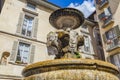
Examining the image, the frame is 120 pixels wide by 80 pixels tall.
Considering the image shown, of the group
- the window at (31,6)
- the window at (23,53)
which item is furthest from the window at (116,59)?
the window at (31,6)

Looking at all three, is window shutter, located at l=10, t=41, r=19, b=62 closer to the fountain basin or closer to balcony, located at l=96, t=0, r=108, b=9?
the fountain basin

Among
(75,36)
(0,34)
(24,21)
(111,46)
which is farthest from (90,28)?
(75,36)

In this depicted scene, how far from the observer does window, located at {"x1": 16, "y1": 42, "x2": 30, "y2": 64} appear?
12.9m

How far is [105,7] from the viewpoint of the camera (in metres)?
19.2

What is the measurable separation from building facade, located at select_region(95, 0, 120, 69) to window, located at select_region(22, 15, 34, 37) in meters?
8.93

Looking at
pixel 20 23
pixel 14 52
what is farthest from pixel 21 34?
pixel 14 52

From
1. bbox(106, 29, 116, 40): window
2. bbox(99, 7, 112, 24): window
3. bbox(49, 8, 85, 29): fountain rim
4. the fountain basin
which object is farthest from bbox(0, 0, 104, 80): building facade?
the fountain basin

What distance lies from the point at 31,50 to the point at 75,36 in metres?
8.37

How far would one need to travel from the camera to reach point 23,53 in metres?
13.3

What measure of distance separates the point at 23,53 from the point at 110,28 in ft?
34.7

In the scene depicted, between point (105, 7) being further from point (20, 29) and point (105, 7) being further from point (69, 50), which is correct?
point (69, 50)

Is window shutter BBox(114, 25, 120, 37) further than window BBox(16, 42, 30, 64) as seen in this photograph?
Yes

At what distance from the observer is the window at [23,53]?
507 inches

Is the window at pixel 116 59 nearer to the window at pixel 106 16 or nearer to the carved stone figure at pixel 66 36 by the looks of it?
the window at pixel 106 16
